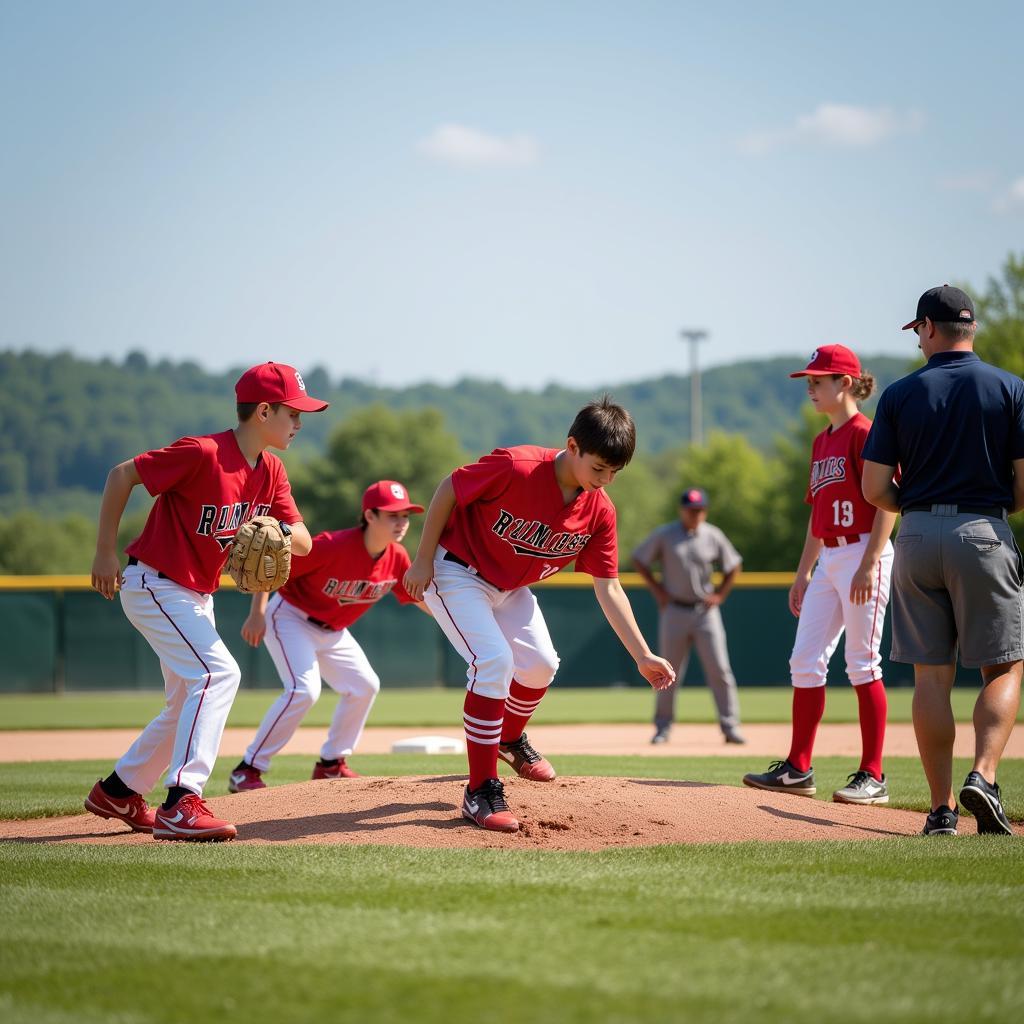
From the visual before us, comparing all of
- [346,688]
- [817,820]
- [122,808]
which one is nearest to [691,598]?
[346,688]

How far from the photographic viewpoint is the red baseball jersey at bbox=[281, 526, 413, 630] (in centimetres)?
724

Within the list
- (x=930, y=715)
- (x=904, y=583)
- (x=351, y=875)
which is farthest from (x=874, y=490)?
(x=351, y=875)

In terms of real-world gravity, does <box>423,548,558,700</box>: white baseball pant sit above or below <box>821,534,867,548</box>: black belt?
below

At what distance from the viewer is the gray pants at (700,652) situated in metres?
10.9

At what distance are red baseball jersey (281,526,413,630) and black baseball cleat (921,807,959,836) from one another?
328 cm

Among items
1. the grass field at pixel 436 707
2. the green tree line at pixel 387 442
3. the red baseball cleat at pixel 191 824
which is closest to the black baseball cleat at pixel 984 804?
the red baseball cleat at pixel 191 824

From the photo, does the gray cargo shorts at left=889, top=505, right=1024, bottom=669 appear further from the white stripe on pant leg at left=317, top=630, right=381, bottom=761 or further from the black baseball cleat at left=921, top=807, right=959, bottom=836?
the white stripe on pant leg at left=317, top=630, right=381, bottom=761

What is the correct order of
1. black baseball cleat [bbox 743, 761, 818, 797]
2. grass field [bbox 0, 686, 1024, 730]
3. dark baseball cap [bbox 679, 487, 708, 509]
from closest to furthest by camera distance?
black baseball cleat [bbox 743, 761, 818, 797], dark baseball cap [bbox 679, 487, 708, 509], grass field [bbox 0, 686, 1024, 730]

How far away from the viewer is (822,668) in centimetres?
624

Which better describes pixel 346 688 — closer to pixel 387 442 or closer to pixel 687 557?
pixel 687 557

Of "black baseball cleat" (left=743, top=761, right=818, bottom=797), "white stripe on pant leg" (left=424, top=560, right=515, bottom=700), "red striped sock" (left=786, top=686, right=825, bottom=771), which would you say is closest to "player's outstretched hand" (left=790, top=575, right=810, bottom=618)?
"red striped sock" (left=786, top=686, right=825, bottom=771)

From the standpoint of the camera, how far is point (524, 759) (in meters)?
6.03

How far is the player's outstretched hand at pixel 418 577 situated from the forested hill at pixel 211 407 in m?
86.7

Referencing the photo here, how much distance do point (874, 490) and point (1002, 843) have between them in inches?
55.3
